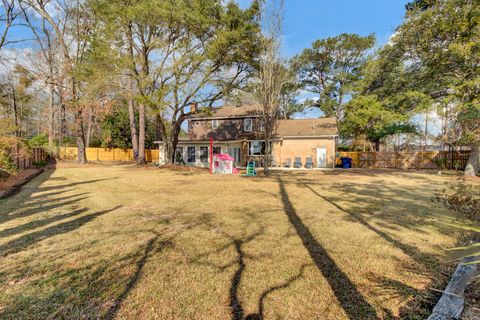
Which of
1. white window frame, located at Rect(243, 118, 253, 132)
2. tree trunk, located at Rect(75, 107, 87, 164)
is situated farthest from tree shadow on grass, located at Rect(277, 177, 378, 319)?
tree trunk, located at Rect(75, 107, 87, 164)

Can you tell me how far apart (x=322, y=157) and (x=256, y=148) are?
19.8ft

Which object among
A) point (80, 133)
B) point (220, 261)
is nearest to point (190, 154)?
point (80, 133)

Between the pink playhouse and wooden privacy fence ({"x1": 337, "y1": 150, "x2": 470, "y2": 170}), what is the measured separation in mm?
14953

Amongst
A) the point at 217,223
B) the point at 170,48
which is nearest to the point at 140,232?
the point at 217,223

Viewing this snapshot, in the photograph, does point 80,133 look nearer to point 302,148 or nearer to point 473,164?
point 302,148

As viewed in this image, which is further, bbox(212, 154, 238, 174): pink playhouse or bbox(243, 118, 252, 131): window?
bbox(243, 118, 252, 131): window

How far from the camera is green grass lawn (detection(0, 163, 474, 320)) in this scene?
232 centimetres

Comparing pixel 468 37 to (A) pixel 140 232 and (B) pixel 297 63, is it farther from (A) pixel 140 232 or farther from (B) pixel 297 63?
(B) pixel 297 63

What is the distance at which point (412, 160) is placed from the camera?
2128 centimetres

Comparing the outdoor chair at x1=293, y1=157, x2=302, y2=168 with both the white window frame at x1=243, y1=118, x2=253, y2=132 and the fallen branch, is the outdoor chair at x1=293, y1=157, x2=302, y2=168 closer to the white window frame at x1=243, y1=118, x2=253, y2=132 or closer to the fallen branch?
the white window frame at x1=243, y1=118, x2=253, y2=132

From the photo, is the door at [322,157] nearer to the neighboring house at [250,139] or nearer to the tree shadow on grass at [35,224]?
the neighboring house at [250,139]

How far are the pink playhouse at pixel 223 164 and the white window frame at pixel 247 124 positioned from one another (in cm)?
854

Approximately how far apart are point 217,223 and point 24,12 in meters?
25.6

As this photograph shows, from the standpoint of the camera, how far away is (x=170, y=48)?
15438mm
